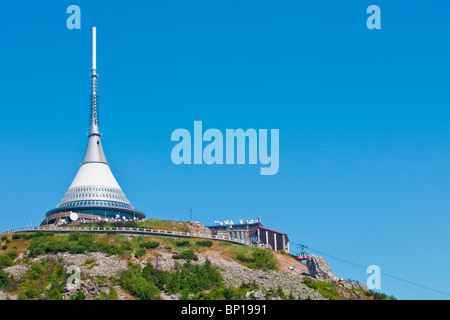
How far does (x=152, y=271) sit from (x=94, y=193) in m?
39.9

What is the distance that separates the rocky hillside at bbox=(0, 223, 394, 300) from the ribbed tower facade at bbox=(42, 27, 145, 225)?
19522 millimetres

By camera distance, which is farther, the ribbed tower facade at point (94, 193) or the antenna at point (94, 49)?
the antenna at point (94, 49)

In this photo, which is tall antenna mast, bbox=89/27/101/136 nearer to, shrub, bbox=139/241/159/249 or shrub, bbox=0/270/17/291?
shrub, bbox=139/241/159/249

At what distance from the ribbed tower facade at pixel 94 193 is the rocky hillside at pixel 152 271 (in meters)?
19.5

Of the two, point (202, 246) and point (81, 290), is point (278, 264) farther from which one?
point (81, 290)

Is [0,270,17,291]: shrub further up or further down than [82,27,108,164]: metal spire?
further down

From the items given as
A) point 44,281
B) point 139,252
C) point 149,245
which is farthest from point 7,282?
point 149,245

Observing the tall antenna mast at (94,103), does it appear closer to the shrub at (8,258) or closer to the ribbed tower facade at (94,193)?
the ribbed tower facade at (94,193)

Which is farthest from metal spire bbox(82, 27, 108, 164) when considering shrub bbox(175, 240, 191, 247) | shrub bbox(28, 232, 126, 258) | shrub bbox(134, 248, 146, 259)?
shrub bbox(134, 248, 146, 259)

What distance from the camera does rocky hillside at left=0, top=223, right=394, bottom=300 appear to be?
82375 mm

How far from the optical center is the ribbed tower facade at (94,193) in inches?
4803

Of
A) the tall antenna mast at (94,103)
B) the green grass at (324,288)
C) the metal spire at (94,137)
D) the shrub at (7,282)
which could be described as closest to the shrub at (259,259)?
the green grass at (324,288)

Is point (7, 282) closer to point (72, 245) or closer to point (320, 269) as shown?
point (72, 245)
